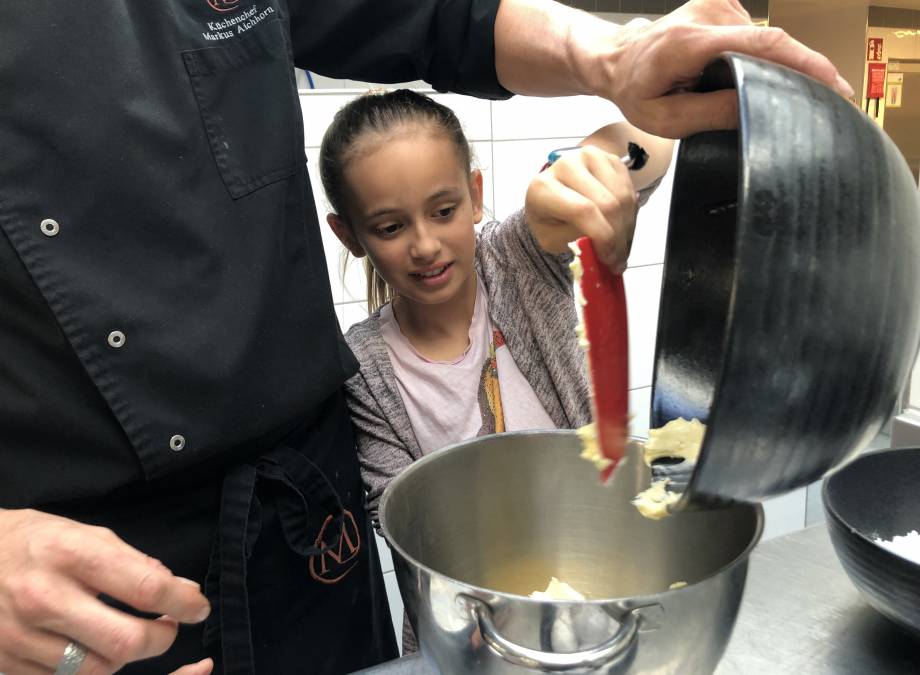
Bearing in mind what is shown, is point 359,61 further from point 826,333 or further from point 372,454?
point 826,333

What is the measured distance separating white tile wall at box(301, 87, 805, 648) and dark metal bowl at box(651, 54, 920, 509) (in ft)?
2.89

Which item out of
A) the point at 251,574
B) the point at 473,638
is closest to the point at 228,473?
the point at 251,574

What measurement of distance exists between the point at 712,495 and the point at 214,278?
402mm

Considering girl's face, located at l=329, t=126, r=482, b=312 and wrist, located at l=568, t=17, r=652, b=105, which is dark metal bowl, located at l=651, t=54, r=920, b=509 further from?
girl's face, located at l=329, t=126, r=482, b=312

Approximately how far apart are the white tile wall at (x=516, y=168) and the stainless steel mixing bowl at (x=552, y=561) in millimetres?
663

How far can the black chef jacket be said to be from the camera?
478mm

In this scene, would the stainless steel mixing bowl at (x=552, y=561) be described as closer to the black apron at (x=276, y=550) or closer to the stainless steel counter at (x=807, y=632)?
the stainless steel counter at (x=807, y=632)

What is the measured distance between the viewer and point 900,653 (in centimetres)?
46

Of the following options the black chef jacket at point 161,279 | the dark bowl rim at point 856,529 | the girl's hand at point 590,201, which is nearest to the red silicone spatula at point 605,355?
the girl's hand at point 590,201

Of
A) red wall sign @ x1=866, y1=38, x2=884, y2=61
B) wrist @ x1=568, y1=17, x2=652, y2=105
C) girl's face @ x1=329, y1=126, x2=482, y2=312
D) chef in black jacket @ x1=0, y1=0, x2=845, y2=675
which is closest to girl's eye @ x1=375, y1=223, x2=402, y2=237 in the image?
girl's face @ x1=329, y1=126, x2=482, y2=312

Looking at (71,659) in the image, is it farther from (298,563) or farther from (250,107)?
(250,107)

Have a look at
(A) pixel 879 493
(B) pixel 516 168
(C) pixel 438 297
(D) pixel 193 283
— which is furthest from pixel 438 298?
(B) pixel 516 168

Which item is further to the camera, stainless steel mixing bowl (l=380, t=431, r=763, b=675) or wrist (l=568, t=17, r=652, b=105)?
wrist (l=568, t=17, r=652, b=105)

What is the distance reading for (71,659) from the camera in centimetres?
33
